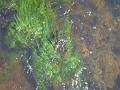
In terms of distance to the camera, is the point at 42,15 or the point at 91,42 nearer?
the point at 42,15

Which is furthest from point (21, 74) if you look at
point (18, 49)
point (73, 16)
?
point (73, 16)

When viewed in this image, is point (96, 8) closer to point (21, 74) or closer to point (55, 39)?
point (55, 39)

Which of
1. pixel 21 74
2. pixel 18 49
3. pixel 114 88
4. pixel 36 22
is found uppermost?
pixel 36 22

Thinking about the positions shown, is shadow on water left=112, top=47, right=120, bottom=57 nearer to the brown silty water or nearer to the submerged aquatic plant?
the brown silty water

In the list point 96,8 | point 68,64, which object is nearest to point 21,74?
point 68,64

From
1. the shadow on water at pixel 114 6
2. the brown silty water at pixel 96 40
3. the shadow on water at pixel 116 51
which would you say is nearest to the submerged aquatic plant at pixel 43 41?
the brown silty water at pixel 96 40

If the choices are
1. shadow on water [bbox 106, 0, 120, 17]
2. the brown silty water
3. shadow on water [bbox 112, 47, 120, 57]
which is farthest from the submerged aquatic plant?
shadow on water [bbox 106, 0, 120, 17]

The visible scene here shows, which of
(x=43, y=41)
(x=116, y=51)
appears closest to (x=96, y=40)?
(x=116, y=51)

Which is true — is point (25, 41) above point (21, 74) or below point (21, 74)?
above

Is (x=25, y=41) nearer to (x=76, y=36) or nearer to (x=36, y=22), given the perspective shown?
(x=36, y=22)
